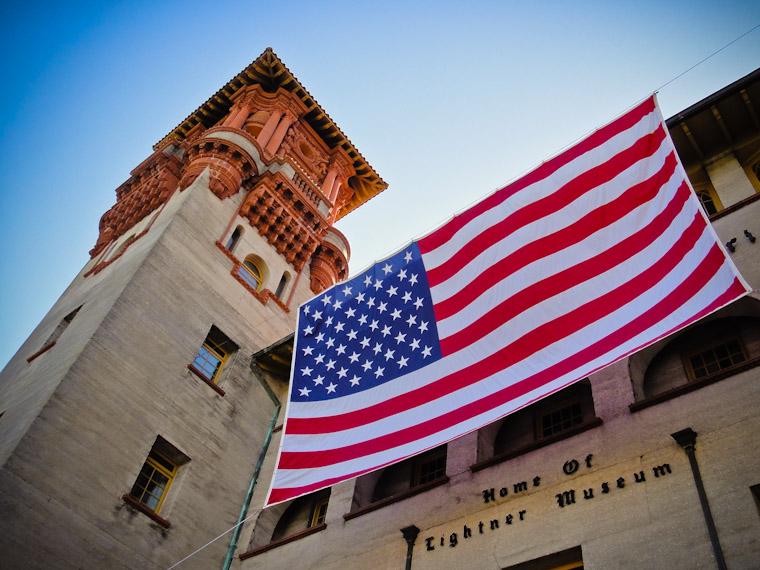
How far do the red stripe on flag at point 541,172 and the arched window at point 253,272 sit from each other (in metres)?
11.6

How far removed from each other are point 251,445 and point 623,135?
45.7 feet

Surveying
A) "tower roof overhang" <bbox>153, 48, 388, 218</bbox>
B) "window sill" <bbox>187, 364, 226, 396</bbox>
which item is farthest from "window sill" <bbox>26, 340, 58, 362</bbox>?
"tower roof overhang" <bbox>153, 48, 388, 218</bbox>

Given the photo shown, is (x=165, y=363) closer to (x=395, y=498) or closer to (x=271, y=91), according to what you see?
(x=395, y=498)

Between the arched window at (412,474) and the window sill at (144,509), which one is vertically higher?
the arched window at (412,474)

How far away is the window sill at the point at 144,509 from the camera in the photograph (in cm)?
1721

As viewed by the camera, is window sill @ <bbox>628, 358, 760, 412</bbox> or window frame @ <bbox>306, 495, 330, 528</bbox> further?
window frame @ <bbox>306, 495, 330, 528</bbox>

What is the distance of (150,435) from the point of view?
18734 mm

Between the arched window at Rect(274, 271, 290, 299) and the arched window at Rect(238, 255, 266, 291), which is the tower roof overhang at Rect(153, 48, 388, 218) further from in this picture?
the arched window at Rect(238, 255, 266, 291)

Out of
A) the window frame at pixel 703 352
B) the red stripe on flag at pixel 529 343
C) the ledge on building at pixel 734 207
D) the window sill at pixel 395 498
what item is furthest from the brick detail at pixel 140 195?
the window frame at pixel 703 352

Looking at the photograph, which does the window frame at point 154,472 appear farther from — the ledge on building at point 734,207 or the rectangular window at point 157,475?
the ledge on building at point 734,207

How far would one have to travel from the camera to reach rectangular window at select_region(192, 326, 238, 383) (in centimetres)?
2225

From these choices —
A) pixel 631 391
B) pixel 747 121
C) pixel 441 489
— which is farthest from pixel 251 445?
pixel 747 121

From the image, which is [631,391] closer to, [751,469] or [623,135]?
[751,469]

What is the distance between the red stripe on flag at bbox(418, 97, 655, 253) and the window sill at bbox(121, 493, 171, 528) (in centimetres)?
922
